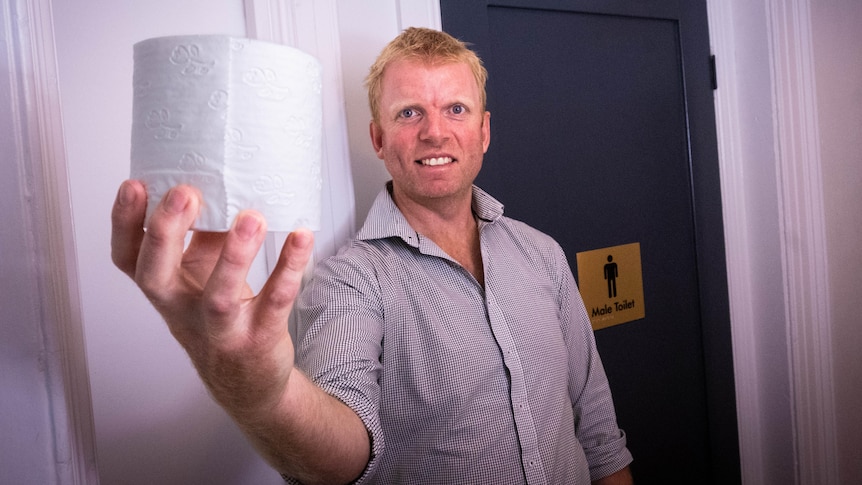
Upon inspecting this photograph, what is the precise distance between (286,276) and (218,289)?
0.05 metres

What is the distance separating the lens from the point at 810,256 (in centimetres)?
173

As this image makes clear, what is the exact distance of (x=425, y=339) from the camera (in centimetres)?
96

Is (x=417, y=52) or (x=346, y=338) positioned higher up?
(x=417, y=52)

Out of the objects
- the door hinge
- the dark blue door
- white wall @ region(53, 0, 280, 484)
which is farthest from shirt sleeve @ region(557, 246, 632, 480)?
the door hinge

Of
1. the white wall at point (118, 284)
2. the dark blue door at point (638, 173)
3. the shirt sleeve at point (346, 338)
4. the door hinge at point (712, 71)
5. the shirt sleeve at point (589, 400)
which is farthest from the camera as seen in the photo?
the door hinge at point (712, 71)

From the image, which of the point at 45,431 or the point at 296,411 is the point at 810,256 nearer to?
the point at 296,411

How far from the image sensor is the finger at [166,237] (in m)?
0.44

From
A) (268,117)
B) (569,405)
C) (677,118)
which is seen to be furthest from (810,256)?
(268,117)

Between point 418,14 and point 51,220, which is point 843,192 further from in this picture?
point 51,220

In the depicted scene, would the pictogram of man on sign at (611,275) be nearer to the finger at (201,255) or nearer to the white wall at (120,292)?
the white wall at (120,292)

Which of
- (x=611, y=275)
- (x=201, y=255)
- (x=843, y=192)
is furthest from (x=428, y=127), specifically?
(x=843, y=192)

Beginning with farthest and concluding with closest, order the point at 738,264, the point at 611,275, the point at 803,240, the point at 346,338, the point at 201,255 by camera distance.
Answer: the point at 738,264 → the point at 803,240 → the point at 611,275 → the point at 346,338 → the point at 201,255

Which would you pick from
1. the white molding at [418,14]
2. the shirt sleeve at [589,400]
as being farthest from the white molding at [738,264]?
the white molding at [418,14]

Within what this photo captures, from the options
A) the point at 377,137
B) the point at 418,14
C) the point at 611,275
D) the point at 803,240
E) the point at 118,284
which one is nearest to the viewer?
the point at 118,284
